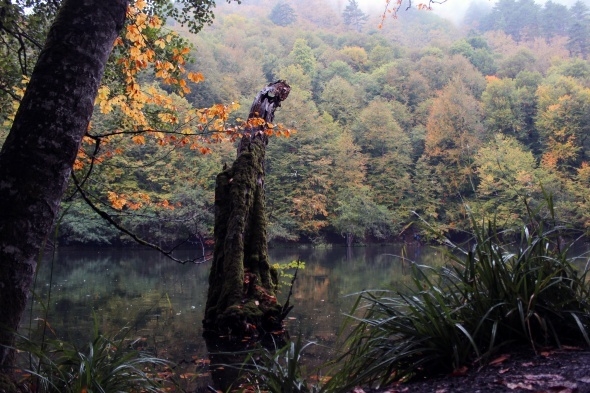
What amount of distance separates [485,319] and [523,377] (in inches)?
18.9

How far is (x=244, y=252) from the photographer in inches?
288

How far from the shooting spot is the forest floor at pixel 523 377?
64.4 inches

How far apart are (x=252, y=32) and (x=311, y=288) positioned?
67.9 m

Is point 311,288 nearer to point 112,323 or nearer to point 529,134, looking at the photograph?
point 112,323

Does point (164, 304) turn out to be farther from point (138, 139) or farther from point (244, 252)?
point (138, 139)

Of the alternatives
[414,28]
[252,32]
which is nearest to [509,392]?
[252,32]

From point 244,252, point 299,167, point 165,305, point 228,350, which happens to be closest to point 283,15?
point 299,167

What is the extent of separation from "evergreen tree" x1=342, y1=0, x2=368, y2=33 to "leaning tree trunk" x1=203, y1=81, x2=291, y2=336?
85.1 metres

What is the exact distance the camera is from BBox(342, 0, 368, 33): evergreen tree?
287ft

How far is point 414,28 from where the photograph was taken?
8562 cm

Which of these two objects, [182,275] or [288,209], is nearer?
[182,275]

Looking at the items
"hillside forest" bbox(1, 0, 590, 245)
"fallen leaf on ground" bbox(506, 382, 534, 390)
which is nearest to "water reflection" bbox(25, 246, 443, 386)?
"fallen leaf on ground" bbox(506, 382, 534, 390)

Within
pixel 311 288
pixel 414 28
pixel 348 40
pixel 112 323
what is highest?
pixel 414 28

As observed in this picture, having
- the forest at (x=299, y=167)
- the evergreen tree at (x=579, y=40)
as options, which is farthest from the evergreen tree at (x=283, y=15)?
the evergreen tree at (x=579, y=40)
